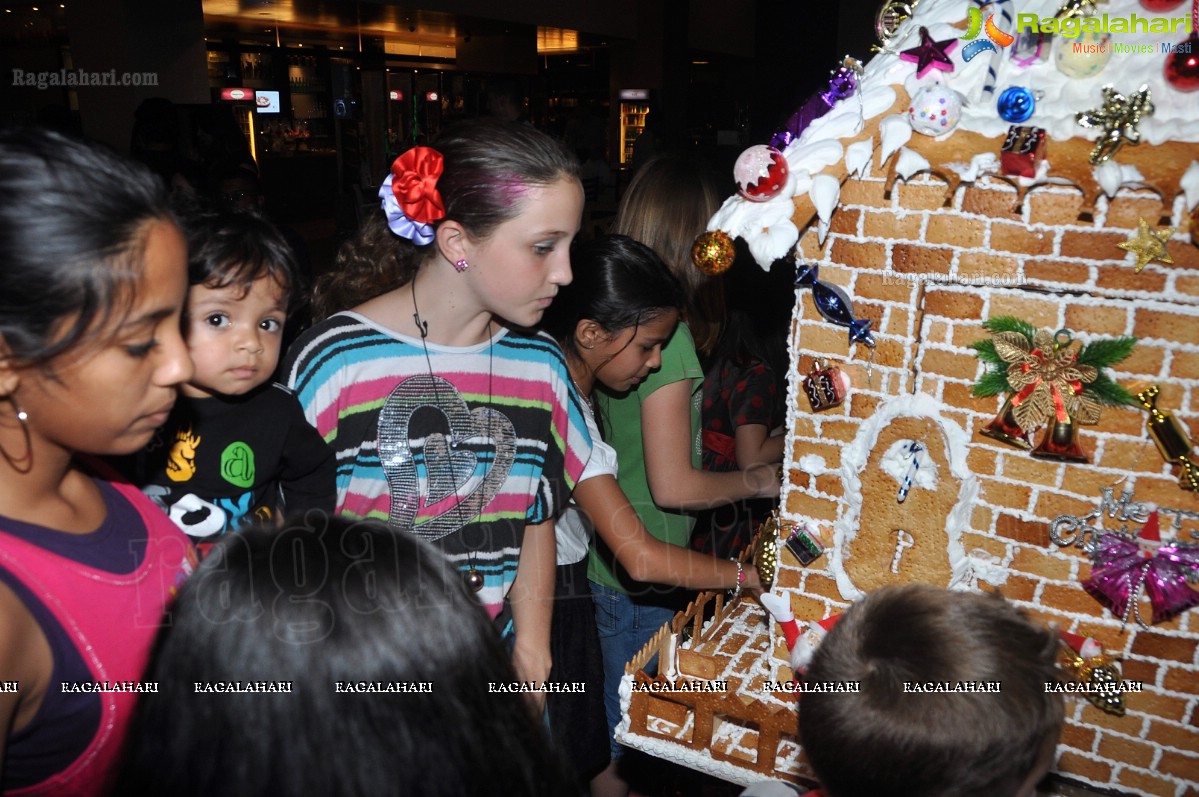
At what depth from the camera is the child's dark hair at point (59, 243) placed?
0.90 metres

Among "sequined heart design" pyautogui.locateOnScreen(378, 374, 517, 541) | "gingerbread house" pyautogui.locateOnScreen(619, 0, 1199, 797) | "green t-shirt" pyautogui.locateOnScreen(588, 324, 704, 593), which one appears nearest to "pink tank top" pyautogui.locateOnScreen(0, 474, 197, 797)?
"sequined heart design" pyautogui.locateOnScreen(378, 374, 517, 541)

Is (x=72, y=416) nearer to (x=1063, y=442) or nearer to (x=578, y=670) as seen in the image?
(x=578, y=670)

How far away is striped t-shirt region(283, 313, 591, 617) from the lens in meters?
1.70

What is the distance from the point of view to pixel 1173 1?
4.54 ft

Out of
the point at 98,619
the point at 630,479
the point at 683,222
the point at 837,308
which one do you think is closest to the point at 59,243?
the point at 98,619

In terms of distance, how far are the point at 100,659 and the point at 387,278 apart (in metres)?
1.05

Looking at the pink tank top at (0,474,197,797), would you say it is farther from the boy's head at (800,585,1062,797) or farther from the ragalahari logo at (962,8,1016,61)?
the ragalahari logo at (962,8,1016,61)

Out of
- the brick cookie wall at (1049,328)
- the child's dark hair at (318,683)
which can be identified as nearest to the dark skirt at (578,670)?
the brick cookie wall at (1049,328)

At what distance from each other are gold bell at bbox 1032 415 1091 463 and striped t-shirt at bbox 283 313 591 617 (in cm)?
104

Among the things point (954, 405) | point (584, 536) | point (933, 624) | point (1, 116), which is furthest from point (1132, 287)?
point (1, 116)

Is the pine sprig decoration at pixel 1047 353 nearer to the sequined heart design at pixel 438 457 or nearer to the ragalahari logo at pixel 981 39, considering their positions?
the ragalahari logo at pixel 981 39

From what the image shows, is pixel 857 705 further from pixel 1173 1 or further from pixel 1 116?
pixel 1 116

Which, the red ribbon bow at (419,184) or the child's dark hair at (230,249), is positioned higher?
the red ribbon bow at (419,184)

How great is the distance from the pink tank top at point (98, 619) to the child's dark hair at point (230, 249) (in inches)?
23.1
